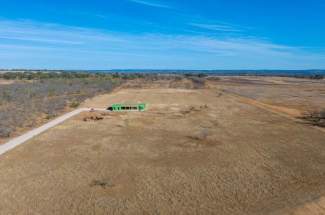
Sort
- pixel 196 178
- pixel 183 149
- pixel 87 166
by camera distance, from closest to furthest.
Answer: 1. pixel 196 178
2. pixel 87 166
3. pixel 183 149

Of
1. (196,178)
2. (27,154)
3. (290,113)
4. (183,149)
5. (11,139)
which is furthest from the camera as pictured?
(290,113)

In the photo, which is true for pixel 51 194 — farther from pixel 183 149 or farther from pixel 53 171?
pixel 183 149

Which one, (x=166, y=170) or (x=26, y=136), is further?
(x=26, y=136)

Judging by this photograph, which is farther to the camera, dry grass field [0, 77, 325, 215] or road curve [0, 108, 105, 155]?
road curve [0, 108, 105, 155]

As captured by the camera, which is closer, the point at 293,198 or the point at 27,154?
the point at 293,198

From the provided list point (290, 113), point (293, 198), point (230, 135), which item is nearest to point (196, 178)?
point (293, 198)

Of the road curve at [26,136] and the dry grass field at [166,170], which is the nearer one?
the dry grass field at [166,170]

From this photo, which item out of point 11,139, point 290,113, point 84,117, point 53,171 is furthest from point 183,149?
point 290,113
